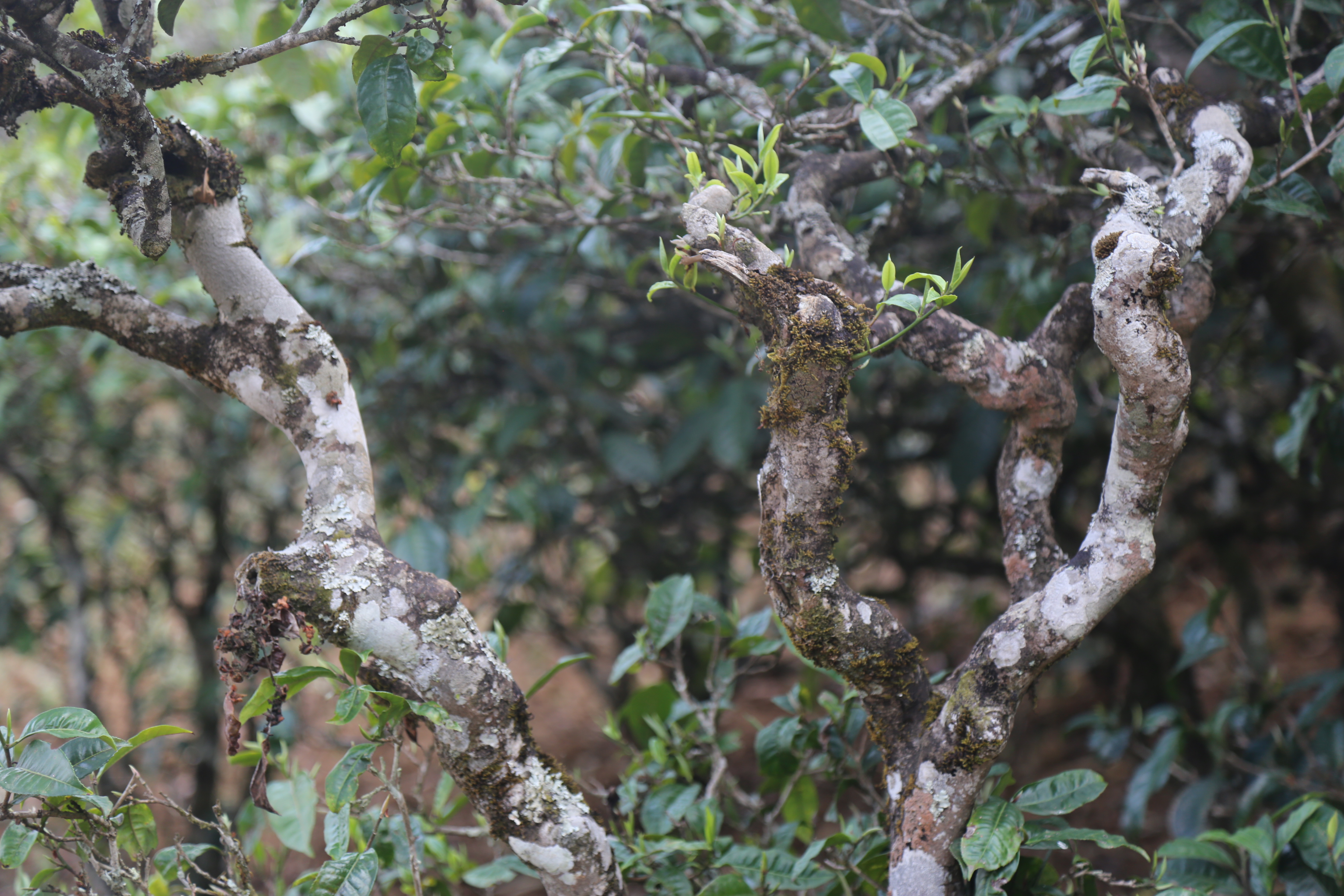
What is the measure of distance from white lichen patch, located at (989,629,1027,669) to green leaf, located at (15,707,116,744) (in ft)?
3.39

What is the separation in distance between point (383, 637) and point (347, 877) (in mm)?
295

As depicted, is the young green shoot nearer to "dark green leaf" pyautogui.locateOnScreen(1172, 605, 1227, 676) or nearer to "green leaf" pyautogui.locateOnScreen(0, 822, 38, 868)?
"green leaf" pyautogui.locateOnScreen(0, 822, 38, 868)

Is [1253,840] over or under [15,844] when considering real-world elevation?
under

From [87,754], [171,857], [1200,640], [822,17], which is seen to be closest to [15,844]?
[87,754]

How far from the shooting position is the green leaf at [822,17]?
1.51 metres

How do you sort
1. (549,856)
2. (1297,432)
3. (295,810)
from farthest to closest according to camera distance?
1. (1297,432)
2. (295,810)
3. (549,856)

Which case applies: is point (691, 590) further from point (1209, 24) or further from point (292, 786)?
point (1209, 24)

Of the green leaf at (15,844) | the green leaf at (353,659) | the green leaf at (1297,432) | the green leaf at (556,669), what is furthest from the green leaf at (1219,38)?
the green leaf at (15,844)

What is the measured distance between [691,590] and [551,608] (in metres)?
1.69

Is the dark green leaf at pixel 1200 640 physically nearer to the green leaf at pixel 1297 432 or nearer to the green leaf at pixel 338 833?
the green leaf at pixel 1297 432

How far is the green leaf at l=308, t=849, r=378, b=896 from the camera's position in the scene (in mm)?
1076

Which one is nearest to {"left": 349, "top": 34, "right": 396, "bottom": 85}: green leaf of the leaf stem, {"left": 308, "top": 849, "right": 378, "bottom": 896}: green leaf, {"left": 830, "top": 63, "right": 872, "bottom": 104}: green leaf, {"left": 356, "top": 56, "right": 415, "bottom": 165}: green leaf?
{"left": 356, "top": 56, "right": 415, "bottom": 165}: green leaf

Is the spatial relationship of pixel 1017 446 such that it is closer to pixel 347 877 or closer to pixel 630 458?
pixel 347 877

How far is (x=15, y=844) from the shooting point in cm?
111
